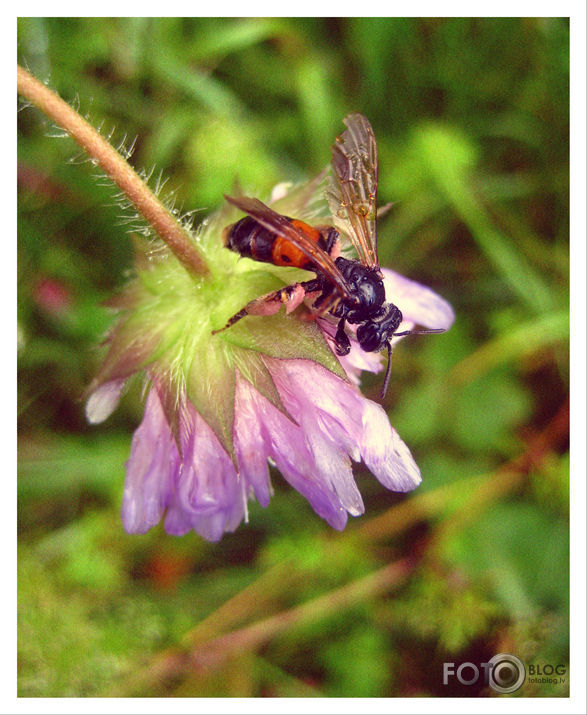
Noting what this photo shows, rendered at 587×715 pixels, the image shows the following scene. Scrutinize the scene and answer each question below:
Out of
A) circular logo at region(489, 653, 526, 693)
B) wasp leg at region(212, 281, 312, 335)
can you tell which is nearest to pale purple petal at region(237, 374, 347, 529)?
wasp leg at region(212, 281, 312, 335)

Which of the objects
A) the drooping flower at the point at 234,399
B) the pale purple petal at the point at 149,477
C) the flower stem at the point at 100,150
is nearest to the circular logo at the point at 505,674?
the drooping flower at the point at 234,399

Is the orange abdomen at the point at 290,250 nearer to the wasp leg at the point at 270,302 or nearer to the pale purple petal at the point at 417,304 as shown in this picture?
the wasp leg at the point at 270,302

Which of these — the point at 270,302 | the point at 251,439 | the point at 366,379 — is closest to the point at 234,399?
the point at 251,439

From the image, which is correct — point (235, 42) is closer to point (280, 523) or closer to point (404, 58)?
Result: point (404, 58)

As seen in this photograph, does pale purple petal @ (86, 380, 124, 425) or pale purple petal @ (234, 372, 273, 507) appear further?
pale purple petal @ (86, 380, 124, 425)

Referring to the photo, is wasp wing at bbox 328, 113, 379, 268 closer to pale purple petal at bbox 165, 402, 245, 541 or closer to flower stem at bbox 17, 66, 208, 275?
flower stem at bbox 17, 66, 208, 275

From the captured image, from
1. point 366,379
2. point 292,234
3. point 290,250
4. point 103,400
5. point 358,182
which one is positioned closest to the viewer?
point 292,234

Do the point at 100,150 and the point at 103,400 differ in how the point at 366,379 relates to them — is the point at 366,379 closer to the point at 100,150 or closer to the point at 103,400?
the point at 103,400
